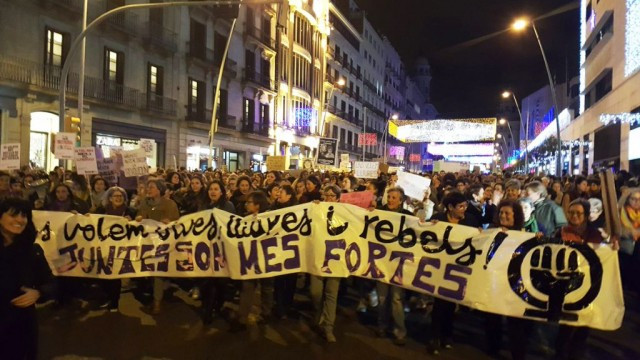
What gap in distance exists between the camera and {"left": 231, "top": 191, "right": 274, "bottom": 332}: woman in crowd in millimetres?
6199

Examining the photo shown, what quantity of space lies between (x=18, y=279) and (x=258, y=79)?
35.6 metres

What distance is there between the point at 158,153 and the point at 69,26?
834cm

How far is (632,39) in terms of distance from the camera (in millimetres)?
23641

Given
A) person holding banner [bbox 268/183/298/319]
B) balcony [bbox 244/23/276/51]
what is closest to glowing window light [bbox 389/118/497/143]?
balcony [bbox 244/23/276/51]

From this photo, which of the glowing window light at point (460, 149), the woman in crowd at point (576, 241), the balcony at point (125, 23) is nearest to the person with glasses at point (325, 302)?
the woman in crowd at point (576, 241)

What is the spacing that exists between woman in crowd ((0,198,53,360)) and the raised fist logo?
13.9 ft

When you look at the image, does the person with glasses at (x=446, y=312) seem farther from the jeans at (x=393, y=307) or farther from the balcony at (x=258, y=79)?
the balcony at (x=258, y=79)

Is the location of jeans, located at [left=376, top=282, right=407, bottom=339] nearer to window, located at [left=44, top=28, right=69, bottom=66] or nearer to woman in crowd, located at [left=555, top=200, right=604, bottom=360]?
woman in crowd, located at [left=555, top=200, right=604, bottom=360]

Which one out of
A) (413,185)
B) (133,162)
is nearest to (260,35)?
(133,162)

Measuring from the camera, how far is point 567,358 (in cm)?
532

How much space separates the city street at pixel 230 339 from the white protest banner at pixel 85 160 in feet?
A: 11.9

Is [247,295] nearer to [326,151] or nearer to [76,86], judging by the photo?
[326,151]

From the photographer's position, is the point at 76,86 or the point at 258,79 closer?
the point at 76,86

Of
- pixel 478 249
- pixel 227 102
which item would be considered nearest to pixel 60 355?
pixel 478 249
